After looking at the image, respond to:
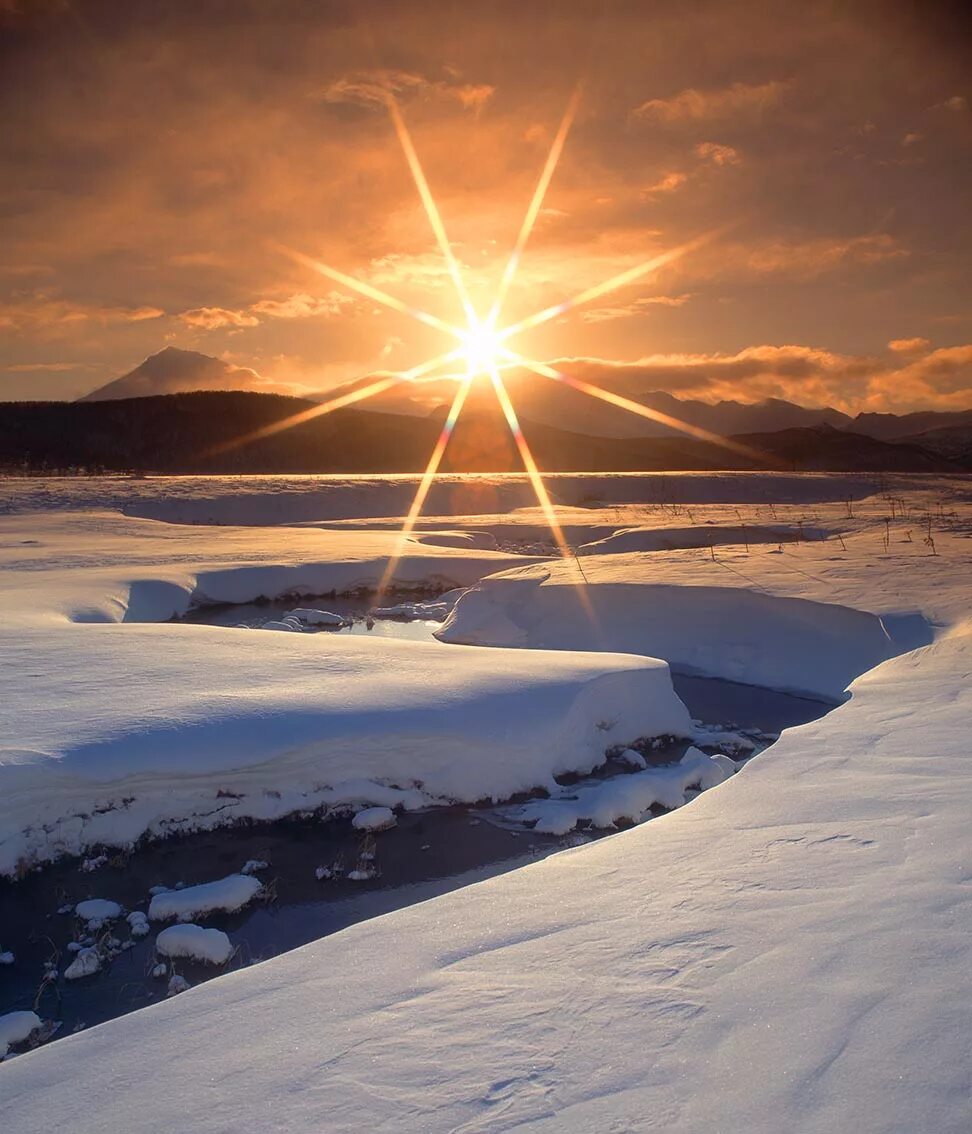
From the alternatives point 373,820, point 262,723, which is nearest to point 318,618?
point 262,723

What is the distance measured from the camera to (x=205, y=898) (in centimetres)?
383

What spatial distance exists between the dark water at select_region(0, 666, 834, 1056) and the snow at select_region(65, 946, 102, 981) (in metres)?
0.03

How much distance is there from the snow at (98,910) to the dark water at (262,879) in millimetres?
50

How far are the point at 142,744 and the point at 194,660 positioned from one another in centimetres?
155

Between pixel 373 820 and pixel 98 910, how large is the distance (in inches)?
57.7

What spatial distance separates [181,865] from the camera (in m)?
4.18

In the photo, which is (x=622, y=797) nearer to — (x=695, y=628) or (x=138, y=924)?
(x=138, y=924)

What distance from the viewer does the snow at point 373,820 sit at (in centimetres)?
462

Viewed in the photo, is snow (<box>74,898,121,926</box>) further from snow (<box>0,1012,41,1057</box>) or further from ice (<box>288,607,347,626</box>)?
ice (<box>288,607,347,626</box>)

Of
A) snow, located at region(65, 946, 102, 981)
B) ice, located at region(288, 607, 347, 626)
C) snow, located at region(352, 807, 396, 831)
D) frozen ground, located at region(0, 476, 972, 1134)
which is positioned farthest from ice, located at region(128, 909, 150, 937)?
ice, located at region(288, 607, 347, 626)

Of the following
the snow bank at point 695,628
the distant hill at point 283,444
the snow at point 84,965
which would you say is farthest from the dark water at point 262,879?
the distant hill at point 283,444

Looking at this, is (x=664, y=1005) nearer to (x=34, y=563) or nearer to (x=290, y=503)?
(x=34, y=563)

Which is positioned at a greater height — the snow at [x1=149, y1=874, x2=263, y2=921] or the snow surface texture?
→ the snow surface texture

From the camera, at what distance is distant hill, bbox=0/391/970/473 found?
64938 mm
